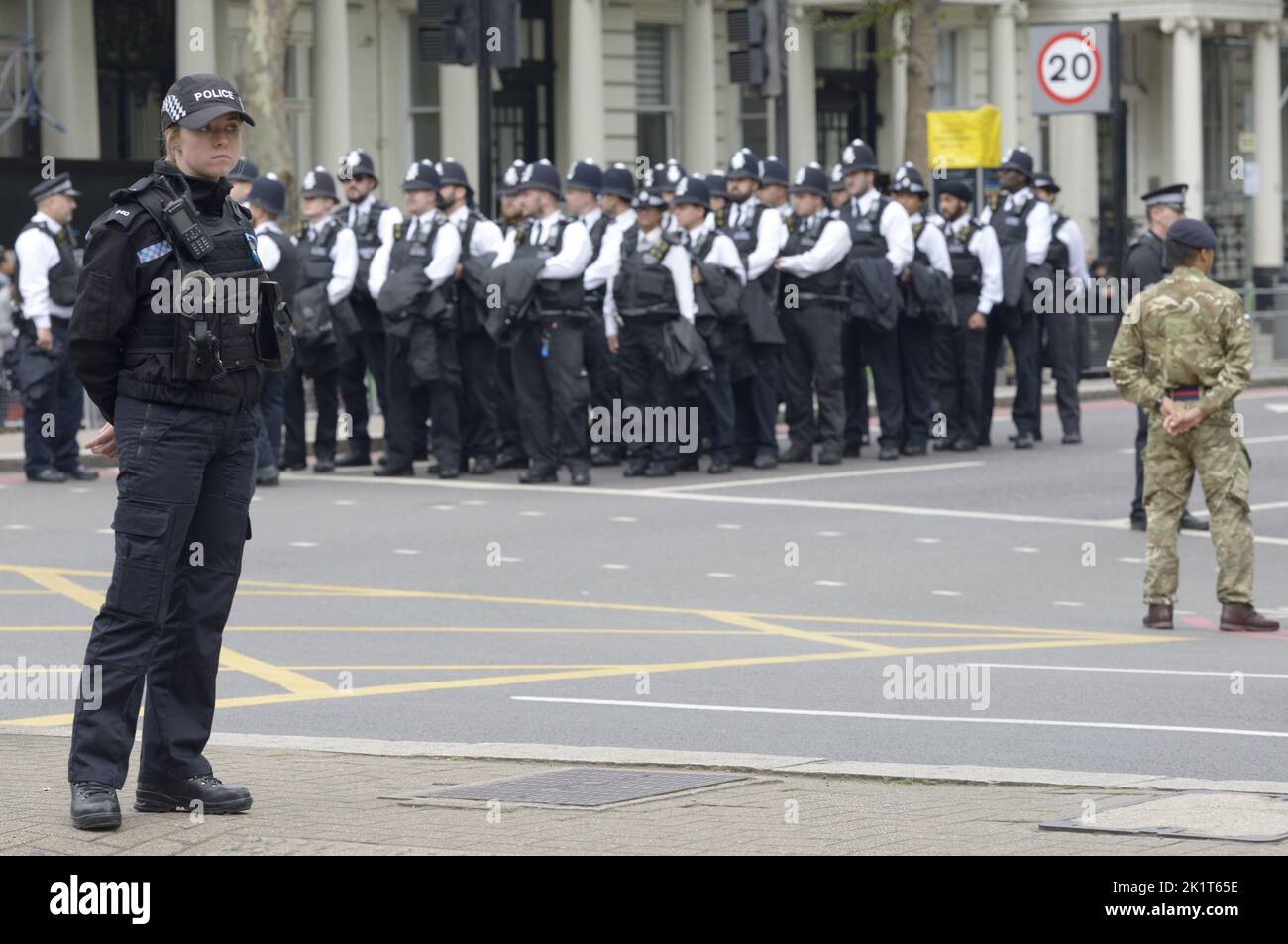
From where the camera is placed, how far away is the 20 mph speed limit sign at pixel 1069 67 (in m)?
28.6

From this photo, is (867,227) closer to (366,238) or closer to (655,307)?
(655,307)

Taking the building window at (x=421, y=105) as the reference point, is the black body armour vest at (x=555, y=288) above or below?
below

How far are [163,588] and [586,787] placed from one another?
1438mm

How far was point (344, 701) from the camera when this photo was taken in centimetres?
1021

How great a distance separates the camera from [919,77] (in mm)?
33969

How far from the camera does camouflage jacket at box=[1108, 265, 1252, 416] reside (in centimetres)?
1254

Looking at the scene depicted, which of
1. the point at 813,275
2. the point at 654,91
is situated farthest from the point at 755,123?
the point at 813,275

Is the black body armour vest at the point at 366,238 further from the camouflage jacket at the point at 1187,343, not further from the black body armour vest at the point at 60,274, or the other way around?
the camouflage jacket at the point at 1187,343

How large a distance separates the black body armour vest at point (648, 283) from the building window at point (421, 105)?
18.9 m

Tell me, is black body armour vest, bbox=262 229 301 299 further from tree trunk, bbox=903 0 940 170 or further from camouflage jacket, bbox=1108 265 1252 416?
tree trunk, bbox=903 0 940 170

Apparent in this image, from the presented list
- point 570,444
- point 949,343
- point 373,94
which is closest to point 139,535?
point 570,444

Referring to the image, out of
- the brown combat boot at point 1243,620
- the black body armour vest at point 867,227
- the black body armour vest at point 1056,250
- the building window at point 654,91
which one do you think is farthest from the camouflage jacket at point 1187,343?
the building window at point 654,91

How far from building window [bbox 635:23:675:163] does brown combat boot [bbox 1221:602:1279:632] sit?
1141 inches
